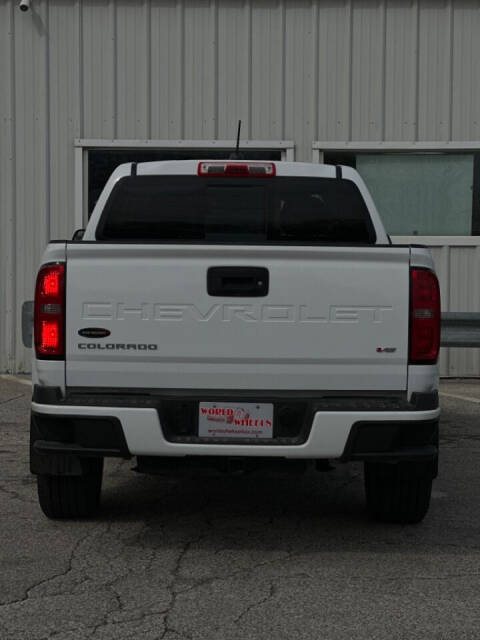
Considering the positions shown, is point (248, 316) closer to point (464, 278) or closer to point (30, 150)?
point (464, 278)

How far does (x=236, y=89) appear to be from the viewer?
12.0 meters

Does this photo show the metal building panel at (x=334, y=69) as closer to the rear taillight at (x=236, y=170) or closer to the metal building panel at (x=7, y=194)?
the metal building panel at (x=7, y=194)

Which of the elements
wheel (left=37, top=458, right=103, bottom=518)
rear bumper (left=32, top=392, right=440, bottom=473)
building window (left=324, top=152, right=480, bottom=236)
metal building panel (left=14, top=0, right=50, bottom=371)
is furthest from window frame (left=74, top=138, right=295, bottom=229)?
rear bumper (left=32, top=392, right=440, bottom=473)

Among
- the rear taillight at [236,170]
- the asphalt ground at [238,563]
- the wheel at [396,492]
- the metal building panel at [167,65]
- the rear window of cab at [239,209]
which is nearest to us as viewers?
the asphalt ground at [238,563]

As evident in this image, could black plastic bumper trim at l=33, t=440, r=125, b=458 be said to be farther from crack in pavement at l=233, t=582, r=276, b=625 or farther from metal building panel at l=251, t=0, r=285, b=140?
Answer: metal building panel at l=251, t=0, r=285, b=140

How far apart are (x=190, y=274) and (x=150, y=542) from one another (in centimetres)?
139

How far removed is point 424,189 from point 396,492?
7.40 metres

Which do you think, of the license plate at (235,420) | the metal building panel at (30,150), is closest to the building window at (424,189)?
the metal building panel at (30,150)

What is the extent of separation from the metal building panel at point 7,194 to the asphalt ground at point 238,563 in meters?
5.42

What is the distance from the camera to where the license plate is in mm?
4715

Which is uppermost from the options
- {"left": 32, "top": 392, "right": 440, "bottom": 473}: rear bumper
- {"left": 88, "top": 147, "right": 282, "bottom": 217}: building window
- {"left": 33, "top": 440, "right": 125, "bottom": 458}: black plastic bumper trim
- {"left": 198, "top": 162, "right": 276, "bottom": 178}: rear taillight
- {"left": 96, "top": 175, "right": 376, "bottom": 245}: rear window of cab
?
{"left": 88, "top": 147, "right": 282, "bottom": 217}: building window

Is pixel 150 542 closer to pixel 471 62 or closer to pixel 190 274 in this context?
pixel 190 274

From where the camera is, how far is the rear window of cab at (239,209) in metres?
5.83

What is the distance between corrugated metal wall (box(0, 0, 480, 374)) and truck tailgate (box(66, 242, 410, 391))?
297 inches
